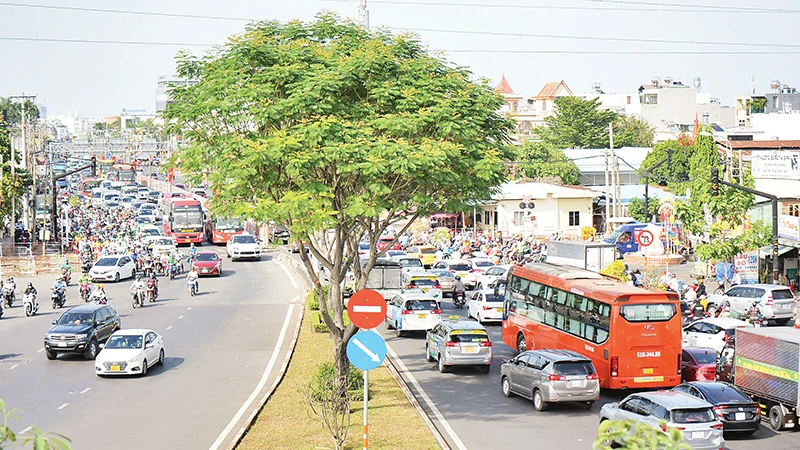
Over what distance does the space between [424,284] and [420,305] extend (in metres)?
7.61

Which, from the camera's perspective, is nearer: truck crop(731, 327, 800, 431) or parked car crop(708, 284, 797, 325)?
truck crop(731, 327, 800, 431)

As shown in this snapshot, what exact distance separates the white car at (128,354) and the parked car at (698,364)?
15600mm

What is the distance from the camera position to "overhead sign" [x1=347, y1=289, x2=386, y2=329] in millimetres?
16125

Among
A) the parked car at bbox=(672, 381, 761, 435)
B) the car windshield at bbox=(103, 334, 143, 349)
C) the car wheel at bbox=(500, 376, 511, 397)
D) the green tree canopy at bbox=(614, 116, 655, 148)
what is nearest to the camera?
the parked car at bbox=(672, 381, 761, 435)

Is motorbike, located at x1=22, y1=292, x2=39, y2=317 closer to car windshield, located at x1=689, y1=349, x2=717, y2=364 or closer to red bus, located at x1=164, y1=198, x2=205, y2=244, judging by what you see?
car windshield, located at x1=689, y1=349, x2=717, y2=364

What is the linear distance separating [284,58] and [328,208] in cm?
336

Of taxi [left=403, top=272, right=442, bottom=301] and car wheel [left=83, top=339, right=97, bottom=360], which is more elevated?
taxi [left=403, top=272, right=442, bottom=301]

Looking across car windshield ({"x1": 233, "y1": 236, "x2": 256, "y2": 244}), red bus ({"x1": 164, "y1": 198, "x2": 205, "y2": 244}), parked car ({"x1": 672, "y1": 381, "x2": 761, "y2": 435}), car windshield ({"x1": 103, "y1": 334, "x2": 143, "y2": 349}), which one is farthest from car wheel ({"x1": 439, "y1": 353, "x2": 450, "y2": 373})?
red bus ({"x1": 164, "y1": 198, "x2": 205, "y2": 244})

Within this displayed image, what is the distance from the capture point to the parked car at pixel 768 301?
3716 centimetres

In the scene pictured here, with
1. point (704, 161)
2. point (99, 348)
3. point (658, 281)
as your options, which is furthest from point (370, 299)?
point (704, 161)

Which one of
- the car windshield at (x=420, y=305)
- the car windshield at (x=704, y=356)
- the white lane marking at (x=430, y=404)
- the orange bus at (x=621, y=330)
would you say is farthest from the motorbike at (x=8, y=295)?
the car windshield at (x=704, y=356)

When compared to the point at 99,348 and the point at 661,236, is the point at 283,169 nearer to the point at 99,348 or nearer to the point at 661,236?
the point at 99,348

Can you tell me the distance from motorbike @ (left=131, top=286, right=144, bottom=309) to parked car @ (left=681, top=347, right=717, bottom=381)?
1083 inches

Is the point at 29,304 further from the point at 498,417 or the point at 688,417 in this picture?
the point at 688,417
